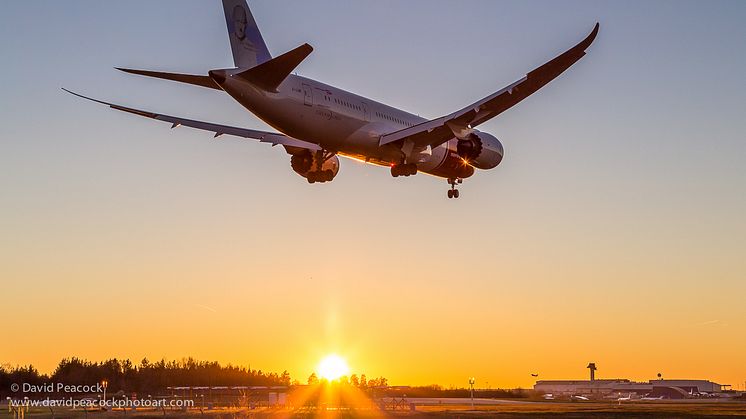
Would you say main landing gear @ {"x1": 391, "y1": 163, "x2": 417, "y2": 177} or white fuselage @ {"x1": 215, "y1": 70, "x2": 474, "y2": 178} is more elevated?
white fuselage @ {"x1": 215, "y1": 70, "x2": 474, "y2": 178}

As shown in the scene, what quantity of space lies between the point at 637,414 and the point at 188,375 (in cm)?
5040

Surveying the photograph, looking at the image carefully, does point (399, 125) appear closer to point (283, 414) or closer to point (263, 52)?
point (263, 52)

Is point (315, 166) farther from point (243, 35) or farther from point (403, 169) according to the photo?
point (243, 35)

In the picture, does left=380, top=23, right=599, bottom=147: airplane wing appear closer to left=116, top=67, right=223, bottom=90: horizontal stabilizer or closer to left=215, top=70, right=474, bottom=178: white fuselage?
left=215, top=70, right=474, bottom=178: white fuselage

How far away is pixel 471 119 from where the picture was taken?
46125 millimetres

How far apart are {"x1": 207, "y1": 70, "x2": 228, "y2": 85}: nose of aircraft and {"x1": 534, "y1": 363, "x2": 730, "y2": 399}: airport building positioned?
110m

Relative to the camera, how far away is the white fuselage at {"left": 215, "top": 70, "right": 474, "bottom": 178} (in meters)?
43.0

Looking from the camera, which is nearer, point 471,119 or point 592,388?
point 471,119

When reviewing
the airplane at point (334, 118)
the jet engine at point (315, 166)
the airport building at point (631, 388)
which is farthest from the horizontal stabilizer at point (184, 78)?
the airport building at point (631, 388)

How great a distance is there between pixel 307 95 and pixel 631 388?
12806cm

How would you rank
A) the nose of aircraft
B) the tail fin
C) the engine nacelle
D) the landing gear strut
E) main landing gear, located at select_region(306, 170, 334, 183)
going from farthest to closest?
the engine nacelle
main landing gear, located at select_region(306, 170, 334, 183)
the landing gear strut
the tail fin
the nose of aircraft

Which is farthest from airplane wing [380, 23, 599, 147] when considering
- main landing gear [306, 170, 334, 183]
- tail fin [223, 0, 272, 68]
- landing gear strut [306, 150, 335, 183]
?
tail fin [223, 0, 272, 68]

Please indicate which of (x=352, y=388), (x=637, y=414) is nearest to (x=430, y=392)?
(x=352, y=388)

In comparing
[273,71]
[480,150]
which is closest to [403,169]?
[480,150]
